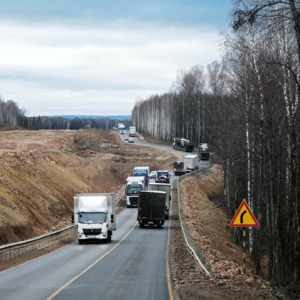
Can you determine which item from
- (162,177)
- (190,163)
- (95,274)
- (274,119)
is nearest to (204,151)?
(190,163)

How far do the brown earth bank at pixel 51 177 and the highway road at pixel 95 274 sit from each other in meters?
7.69

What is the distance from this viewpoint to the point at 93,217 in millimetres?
31594

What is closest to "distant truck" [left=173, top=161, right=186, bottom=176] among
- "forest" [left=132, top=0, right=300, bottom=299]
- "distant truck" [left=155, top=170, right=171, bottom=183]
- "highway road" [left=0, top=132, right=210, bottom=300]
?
"distant truck" [left=155, top=170, right=171, bottom=183]

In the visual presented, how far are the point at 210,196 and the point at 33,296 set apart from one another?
5570cm

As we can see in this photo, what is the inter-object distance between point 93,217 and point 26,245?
16.1 feet

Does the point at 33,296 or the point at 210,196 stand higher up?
the point at 33,296

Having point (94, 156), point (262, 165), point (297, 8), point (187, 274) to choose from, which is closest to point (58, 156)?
point (94, 156)

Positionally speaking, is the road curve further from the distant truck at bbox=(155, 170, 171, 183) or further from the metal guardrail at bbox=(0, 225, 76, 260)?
the distant truck at bbox=(155, 170, 171, 183)

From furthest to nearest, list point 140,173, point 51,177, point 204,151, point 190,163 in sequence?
point 204,151 < point 190,163 < point 140,173 < point 51,177

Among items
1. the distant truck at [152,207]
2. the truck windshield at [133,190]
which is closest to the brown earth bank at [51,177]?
the truck windshield at [133,190]

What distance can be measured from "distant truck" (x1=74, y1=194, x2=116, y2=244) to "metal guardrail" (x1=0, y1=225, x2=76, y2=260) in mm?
2645

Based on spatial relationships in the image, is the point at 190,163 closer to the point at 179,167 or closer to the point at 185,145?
the point at 179,167

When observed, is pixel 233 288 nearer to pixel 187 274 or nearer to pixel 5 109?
pixel 187 274

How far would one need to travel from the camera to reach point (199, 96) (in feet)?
327
